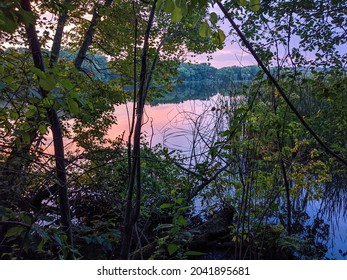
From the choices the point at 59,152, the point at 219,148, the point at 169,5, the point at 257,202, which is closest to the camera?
the point at 169,5

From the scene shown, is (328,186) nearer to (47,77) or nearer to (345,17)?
(345,17)

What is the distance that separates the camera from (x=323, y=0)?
10.5ft

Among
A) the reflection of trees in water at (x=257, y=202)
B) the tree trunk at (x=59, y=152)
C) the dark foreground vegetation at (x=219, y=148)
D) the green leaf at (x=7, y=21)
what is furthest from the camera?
the reflection of trees in water at (x=257, y=202)

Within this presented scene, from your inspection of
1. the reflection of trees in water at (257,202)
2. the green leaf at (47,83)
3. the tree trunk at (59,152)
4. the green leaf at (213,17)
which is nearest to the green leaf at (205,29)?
the green leaf at (213,17)

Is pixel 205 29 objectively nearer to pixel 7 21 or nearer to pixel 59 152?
pixel 7 21

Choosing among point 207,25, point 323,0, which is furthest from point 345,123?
point 207,25

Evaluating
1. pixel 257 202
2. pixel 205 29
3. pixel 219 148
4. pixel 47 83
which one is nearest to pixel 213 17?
pixel 205 29

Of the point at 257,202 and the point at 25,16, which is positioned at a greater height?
the point at 25,16

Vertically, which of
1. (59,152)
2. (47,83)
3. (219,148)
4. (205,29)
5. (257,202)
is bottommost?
(257,202)

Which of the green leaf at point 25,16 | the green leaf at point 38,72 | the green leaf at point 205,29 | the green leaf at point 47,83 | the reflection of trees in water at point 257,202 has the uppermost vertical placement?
the green leaf at point 25,16

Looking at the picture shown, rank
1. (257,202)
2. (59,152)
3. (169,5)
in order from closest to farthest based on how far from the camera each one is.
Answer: (169,5)
(59,152)
(257,202)

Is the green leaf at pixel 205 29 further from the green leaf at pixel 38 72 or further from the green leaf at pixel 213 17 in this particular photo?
the green leaf at pixel 38 72

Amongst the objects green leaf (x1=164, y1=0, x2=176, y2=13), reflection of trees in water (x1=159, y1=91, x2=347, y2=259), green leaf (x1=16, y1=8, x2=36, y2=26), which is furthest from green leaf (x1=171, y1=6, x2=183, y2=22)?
reflection of trees in water (x1=159, y1=91, x2=347, y2=259)
